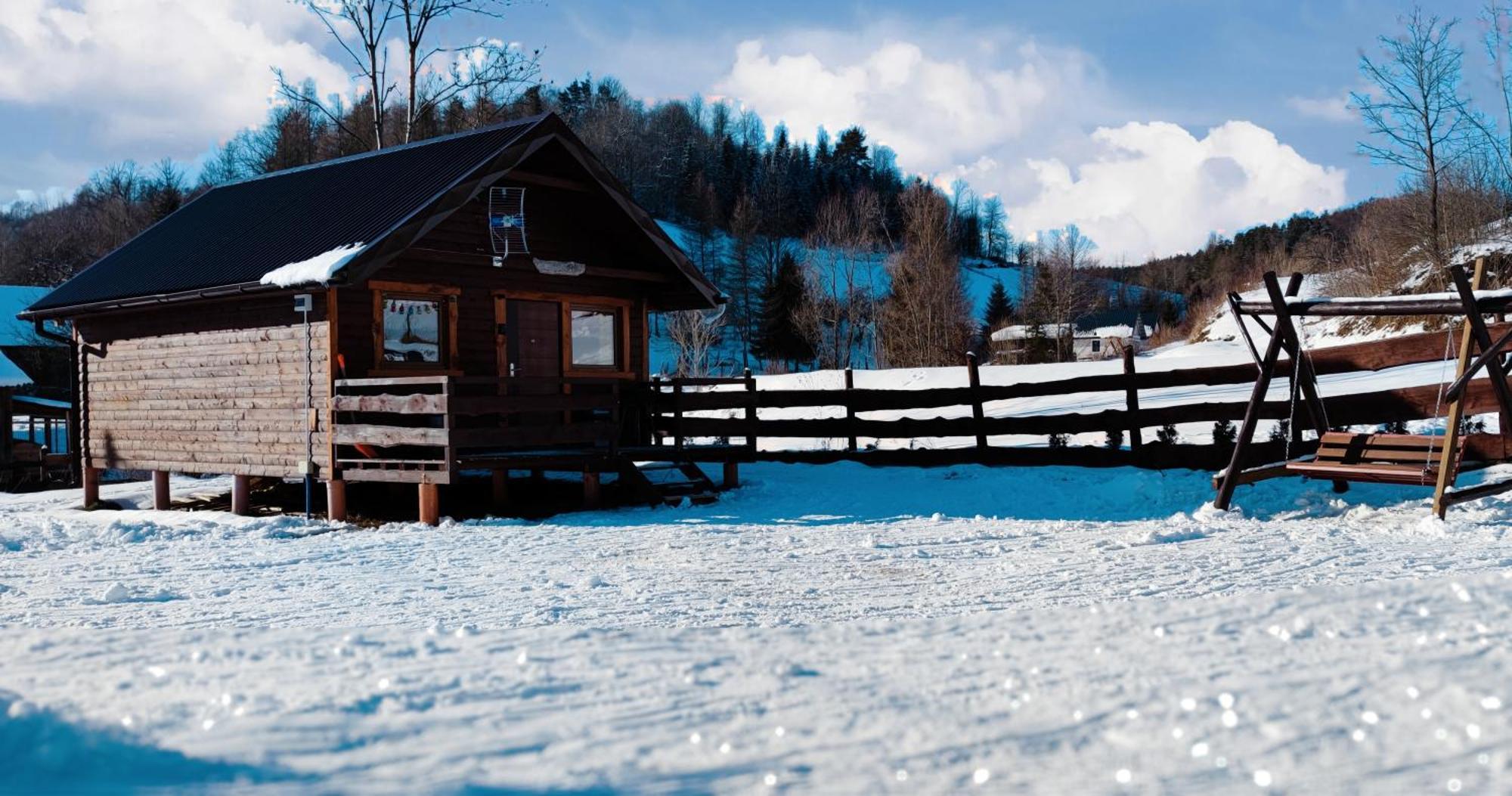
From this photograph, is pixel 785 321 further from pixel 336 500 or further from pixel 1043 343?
pixel 336 500

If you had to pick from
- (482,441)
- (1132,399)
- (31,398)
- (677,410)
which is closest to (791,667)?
(482,441)

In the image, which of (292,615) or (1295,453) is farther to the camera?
(1295,453)

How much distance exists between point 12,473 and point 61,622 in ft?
68.7

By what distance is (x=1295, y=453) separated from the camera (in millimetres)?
12383

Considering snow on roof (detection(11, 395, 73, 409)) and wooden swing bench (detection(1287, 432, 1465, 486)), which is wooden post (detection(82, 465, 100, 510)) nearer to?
snow on roof (detection(11, 395, 73, 409))

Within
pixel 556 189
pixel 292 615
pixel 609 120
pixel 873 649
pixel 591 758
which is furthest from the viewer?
pixel 609 120

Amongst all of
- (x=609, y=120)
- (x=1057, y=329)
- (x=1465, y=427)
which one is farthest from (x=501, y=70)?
(x=609, y=120)

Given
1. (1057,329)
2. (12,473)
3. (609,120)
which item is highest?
(609,120)

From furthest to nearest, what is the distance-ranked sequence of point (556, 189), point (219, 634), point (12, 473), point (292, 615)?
point (12, 473)
point (556, 189)
point (292, 615)
point (219, 634)

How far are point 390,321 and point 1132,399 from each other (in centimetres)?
935

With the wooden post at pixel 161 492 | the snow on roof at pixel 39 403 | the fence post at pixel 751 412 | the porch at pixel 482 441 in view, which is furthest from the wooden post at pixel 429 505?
the snow on roof at pixel 39 403

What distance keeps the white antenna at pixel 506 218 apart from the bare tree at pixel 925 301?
30.7 metres

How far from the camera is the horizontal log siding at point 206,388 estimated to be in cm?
1345

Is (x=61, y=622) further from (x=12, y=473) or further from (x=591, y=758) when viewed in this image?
(x=12, y=473)
